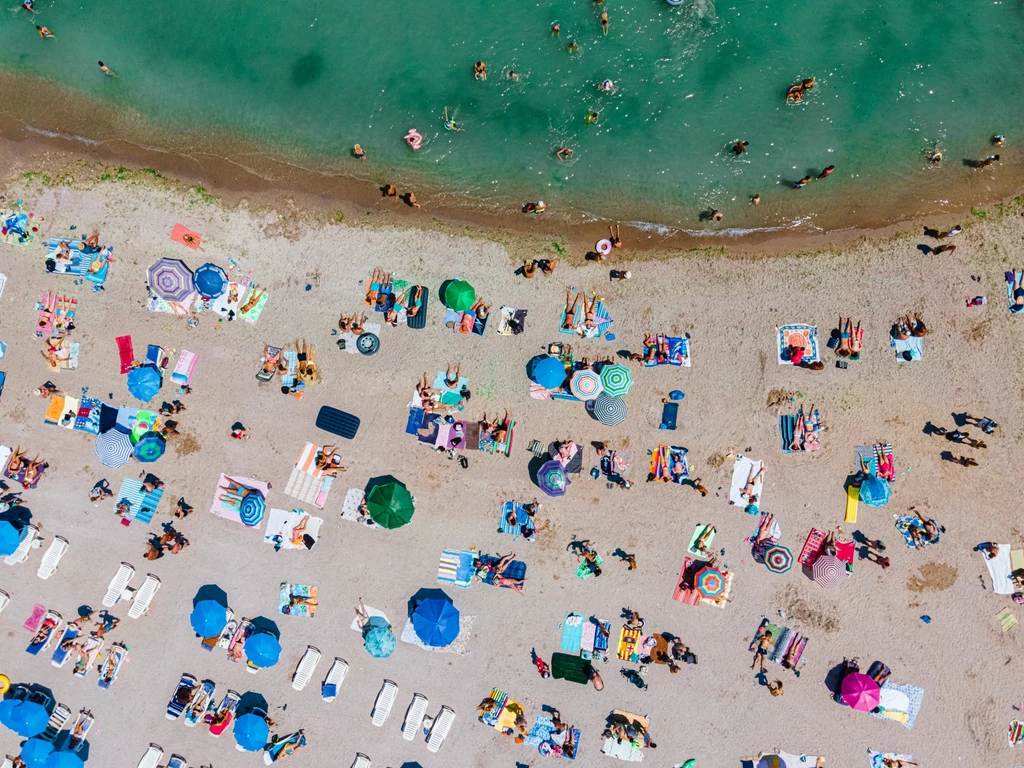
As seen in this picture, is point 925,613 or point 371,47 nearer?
point 925,613

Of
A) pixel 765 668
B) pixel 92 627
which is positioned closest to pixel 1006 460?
pixel 765 668

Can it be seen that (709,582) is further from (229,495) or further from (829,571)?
(229,495)

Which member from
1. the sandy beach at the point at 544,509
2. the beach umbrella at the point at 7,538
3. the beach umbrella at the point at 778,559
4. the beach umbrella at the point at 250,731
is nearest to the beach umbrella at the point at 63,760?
the sandy beach at the point at 544,509

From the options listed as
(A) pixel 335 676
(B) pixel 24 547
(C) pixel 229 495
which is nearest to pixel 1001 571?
(A) pixel 335 676

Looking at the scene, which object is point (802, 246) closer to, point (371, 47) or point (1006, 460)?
point (1006, 460)

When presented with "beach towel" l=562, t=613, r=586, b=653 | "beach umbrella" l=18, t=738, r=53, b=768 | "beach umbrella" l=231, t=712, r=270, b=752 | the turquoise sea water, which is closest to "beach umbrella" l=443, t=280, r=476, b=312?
the turquoise sea water

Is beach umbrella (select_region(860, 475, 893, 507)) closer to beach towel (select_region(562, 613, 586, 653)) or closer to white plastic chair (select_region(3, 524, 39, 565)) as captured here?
beach towel (select_region(562, 613, 586, 653))
